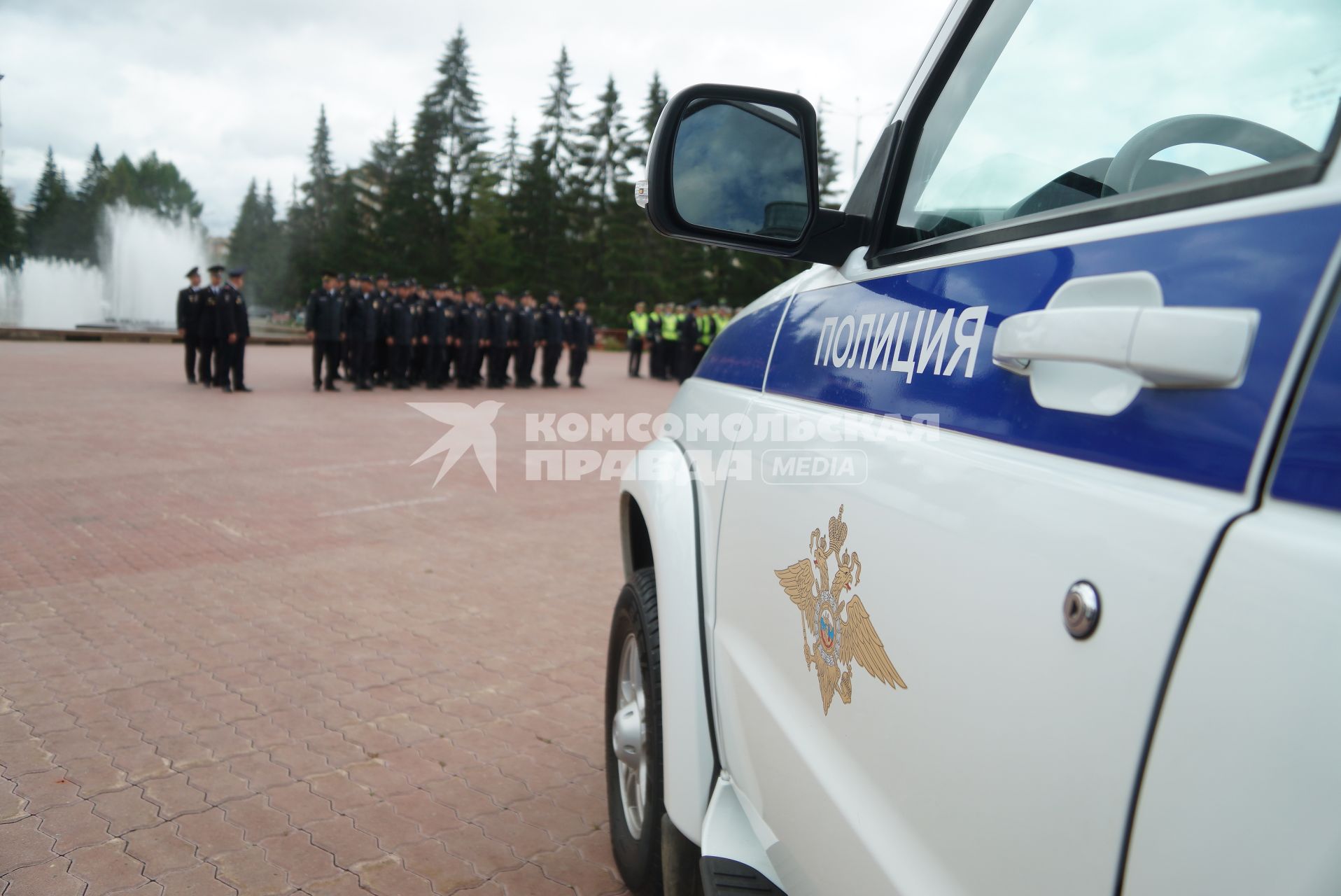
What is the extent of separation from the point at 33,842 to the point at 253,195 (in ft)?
351

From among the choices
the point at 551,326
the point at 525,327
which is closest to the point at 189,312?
the point at 525,327

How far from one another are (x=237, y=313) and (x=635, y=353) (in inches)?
465

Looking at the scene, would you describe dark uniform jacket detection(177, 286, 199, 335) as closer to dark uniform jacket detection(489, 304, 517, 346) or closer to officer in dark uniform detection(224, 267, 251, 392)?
officer in dark uniform detection(224, 267, 251, 392)

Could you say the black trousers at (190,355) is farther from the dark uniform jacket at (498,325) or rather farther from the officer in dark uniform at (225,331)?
the dark uniform jacket at (498,325)

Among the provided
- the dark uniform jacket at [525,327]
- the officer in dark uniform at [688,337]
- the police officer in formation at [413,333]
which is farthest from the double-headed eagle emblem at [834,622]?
the officer in dark uniform at [688,337]

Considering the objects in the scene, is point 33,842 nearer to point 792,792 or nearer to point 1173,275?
point 792,792

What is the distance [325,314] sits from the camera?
1612 centimetres

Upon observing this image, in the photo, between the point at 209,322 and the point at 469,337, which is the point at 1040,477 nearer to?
the point at 209,322

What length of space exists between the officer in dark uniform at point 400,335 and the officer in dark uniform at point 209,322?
296 cm

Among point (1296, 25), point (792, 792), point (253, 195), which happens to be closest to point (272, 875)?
point (792, 792)

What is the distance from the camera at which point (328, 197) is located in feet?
219

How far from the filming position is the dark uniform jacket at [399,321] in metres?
17.2

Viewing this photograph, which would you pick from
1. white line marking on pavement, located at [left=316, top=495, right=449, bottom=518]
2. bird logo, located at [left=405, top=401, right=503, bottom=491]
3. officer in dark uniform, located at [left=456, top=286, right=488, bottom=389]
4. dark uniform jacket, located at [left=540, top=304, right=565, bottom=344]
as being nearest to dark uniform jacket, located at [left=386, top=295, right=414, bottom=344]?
officer in dark uniform, located at [left=456, top=286, right=488, bottom=389]

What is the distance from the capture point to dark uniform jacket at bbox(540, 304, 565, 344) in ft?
67.6
